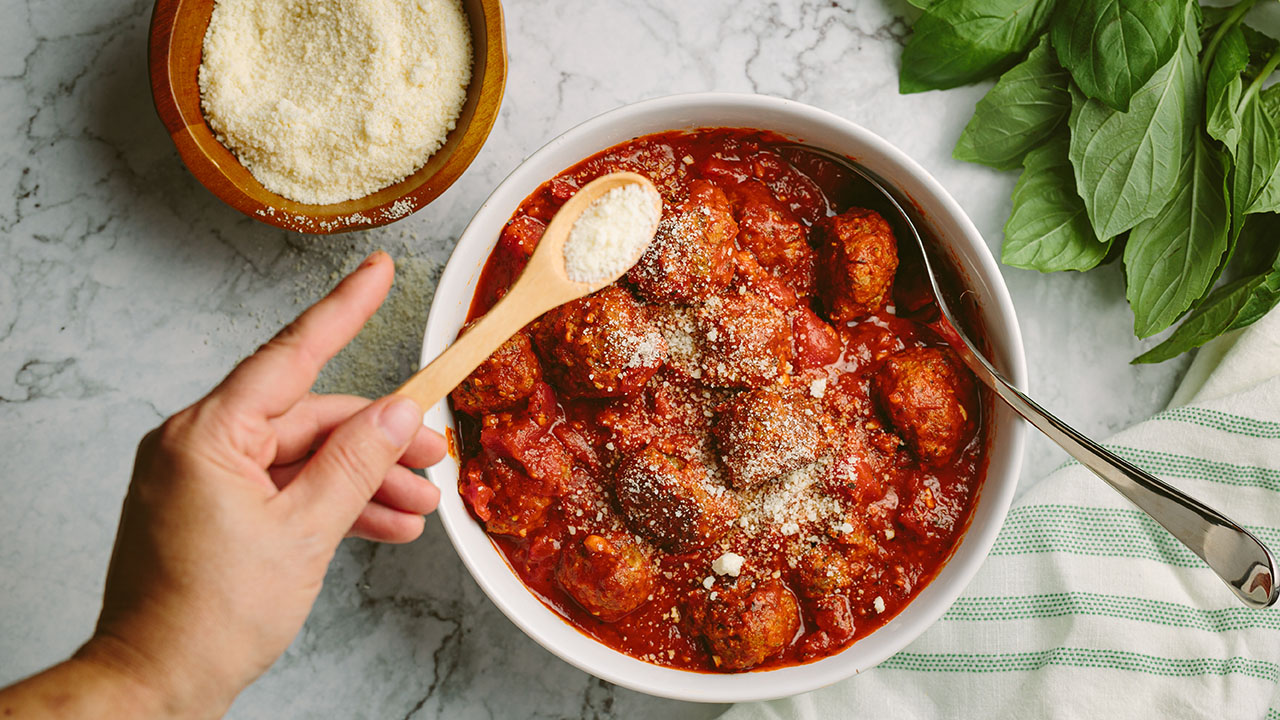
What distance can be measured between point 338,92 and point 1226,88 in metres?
3.12

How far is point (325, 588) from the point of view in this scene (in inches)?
137

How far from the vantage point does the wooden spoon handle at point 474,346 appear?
2.51 m

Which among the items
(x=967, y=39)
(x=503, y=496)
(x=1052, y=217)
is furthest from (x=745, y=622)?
(x=967, y=39)

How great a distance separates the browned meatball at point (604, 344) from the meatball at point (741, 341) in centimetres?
15

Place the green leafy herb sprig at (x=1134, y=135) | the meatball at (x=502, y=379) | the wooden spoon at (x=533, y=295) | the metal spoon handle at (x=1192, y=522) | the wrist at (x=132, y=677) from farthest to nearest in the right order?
the green leafy herb sprig at (x=1134, y=135) → the meatball at (x=502, y=379) → the wooden spoon at (x=533, y=295) → the metal spoon handle at (x=1192, y=522) → the wrist at (x=132, y=677)

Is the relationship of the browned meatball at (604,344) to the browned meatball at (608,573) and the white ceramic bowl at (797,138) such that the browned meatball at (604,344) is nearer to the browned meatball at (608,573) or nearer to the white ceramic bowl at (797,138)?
the white ceramic bowl at (797,138)

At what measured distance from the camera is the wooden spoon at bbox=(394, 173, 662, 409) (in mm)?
2611

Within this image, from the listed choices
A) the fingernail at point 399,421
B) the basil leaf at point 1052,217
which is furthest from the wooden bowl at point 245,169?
the basil leaf at point 1052,217

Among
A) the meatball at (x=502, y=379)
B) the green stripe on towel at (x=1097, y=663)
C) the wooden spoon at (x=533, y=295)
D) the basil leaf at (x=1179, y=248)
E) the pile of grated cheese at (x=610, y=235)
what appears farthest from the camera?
the green stripe on towel at (x=1097, y=663)

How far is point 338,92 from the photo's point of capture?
3152mm

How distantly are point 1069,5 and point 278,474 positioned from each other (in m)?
3.15

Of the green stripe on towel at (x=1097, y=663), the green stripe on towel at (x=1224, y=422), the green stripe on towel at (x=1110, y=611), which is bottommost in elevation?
the green stripe on towel at (x=1097, y=663)

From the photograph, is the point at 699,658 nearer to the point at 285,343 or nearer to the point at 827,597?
the point at 827,597

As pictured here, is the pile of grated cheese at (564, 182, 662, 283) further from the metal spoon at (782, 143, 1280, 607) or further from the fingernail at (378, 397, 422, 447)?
the fingernail at (378, 397, 422, 447)
